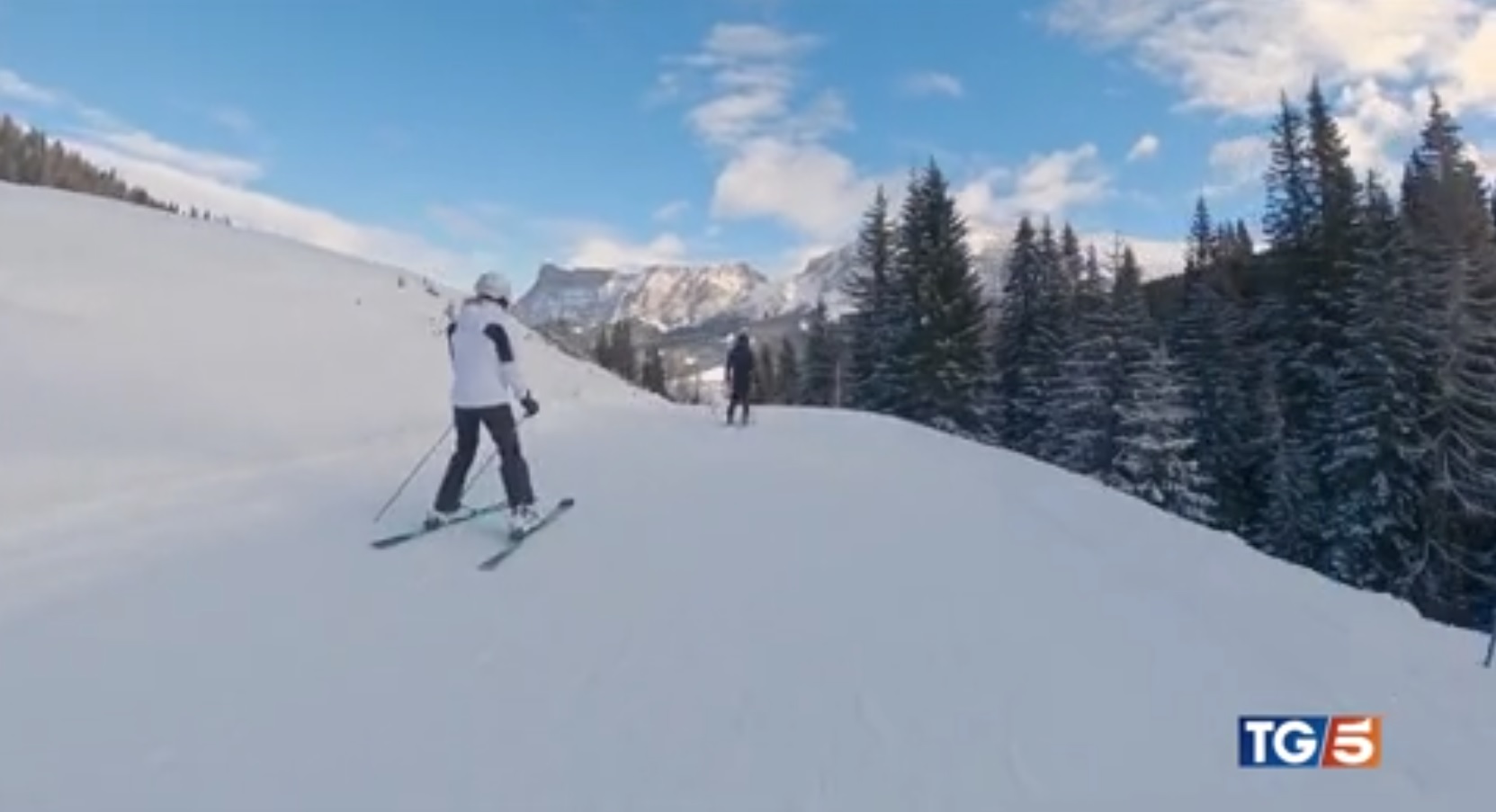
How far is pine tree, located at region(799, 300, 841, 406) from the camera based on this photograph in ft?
230

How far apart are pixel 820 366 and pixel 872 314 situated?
1312 centimetres

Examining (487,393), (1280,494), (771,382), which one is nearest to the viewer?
(487,393)

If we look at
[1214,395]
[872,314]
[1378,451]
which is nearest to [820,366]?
[872,314]

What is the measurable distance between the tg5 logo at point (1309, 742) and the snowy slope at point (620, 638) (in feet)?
0.52

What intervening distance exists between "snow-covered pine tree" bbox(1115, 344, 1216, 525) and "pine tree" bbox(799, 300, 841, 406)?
24.2m

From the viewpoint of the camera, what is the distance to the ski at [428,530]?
9.29m

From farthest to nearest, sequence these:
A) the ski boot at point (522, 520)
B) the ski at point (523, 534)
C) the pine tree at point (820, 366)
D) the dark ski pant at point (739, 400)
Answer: the pine tree at point (820, 366) → the dark ski pant at point (739, 400) → the ski boot at point (522, 520) → the ski at point (523, 534)

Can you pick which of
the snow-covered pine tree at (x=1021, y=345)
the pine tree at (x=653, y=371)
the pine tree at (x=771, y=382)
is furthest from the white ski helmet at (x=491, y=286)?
the pine tree at (x=653, y=371)

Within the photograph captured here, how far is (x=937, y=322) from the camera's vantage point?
2007 inches

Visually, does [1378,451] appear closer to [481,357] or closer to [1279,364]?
[1279,364]

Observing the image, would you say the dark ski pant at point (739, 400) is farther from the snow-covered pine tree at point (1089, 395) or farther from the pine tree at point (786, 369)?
the pine tree at point (786, 369)

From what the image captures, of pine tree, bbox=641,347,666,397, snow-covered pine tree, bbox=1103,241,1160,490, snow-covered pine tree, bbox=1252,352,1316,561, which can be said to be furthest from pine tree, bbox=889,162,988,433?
pine tree, bbox=641,347,666,397

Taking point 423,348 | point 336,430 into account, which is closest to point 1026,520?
point 336,430

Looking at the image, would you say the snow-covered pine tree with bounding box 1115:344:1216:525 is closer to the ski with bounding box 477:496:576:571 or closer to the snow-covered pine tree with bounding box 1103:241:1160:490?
the snow-covered pine tree with bounding box 1103:241:1160:490
